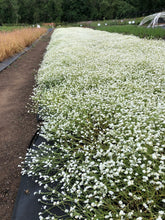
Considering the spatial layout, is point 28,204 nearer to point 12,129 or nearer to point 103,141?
point 103,141

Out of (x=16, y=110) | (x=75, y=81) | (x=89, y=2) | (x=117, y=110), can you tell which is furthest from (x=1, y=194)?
(x=89, y=2)

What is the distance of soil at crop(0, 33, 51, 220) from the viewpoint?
9.91 feet

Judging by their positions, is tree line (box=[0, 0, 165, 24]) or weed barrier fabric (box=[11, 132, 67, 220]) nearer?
weed barrier fabric (box=[11, 132, 67, 220])

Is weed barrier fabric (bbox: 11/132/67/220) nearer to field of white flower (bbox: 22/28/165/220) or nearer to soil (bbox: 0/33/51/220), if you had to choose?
field of white flower (bbox: 22/28/165/220)

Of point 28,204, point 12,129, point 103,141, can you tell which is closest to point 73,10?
point 12,129

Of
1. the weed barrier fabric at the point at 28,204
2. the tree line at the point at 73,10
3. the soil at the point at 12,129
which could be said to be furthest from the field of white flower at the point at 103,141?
the tree line at the point at 73,10

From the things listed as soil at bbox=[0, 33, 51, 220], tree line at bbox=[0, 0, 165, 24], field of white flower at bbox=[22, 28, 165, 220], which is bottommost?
soil at bbox=[0, 33, 51, 220]

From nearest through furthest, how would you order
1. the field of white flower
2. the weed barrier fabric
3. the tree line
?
the field of white flower < the weed barrier fabric < the tree line

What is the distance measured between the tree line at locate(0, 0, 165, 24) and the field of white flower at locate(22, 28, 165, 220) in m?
50.6

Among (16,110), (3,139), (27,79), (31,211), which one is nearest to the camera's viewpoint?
(31,211)

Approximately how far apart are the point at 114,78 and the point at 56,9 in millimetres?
61854

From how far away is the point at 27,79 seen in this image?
812 centimetres

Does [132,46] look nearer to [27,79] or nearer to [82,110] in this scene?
[27,79]

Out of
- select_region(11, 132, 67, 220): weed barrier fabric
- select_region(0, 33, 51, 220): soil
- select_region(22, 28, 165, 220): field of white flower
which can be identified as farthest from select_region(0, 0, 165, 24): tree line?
select_region(11, 132, 67, 220): weed barrier fabric
